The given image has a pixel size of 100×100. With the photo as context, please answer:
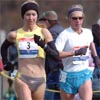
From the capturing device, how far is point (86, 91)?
995 centimetres

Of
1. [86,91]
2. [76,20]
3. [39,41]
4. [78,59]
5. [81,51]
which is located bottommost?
[86,91]

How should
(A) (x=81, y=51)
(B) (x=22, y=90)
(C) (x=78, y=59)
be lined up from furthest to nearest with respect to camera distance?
(C) (x=78, y=59) < (A) (x=81, y=51) < (B) (x=22, y=90)

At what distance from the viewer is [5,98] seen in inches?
571

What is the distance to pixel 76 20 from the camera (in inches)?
401

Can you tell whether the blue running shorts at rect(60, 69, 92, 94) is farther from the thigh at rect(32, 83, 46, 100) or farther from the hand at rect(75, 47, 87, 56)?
the thigh at rect(32, 83, 46, 100)

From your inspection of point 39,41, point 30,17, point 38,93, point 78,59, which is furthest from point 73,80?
point 30,17

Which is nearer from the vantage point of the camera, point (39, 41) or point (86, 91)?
point (39, 41)

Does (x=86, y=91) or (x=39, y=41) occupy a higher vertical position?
(x=39, y=41)

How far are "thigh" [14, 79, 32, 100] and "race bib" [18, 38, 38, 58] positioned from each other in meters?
0.37

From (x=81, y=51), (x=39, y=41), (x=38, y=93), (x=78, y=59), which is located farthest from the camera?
(x=78, y=59)

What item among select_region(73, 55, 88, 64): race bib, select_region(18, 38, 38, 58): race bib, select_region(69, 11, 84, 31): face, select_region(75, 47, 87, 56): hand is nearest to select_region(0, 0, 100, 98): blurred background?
select_region(69, 11, 84, 31): face

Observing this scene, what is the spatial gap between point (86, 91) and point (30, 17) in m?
1.31

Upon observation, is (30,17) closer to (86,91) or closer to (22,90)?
(22,90)

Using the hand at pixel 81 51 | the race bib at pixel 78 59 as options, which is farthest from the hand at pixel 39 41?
the race bib at pixel 78 59
